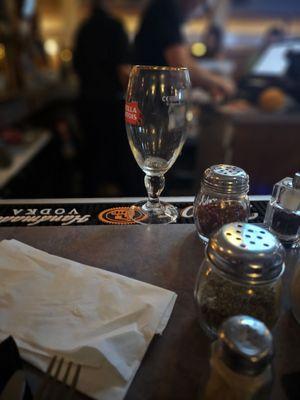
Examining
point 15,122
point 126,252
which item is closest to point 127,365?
point 126,252

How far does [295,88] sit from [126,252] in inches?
67.0

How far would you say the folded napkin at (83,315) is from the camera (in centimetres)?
29

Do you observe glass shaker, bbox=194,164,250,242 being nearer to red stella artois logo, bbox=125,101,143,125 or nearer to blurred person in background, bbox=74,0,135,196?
red stella artois logo, bbox=125,101,143,125

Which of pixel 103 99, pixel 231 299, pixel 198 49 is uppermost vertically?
pixel 198 49

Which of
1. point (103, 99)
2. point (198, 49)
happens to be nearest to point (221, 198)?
point (103, 99)

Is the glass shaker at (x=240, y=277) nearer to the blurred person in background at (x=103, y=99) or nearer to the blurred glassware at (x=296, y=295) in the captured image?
the blurred glassware at (x=296, y=295)

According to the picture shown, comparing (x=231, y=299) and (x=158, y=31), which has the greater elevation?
(x=158, y=31)

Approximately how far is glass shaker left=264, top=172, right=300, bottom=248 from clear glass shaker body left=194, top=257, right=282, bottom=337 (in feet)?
0.69

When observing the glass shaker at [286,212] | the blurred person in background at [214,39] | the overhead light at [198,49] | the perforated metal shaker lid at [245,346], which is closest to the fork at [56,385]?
the perforated metal shaker lid at [245,346]

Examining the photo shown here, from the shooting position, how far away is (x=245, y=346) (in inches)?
8.7

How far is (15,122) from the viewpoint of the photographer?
6.18 feet

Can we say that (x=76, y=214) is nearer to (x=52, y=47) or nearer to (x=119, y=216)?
(x=119, y=216)

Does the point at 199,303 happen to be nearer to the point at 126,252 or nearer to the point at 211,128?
the point at 126,252

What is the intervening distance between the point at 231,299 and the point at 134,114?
0.35 meters
